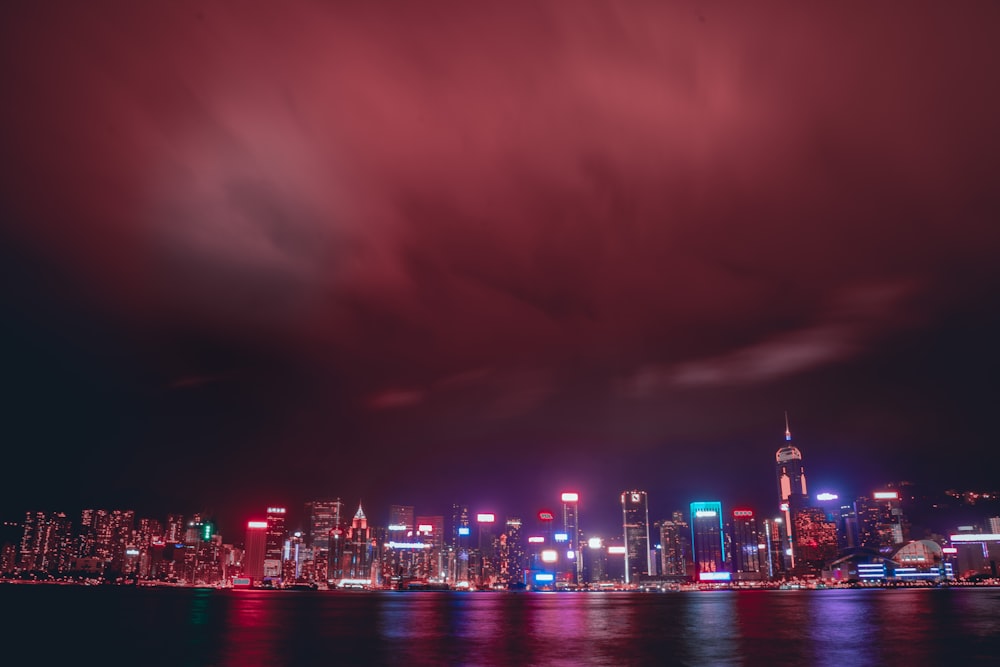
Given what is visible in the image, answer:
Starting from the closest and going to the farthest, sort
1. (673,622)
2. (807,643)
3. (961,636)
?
(807,643) < (961,636) < (673,622)

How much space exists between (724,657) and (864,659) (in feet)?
28.4

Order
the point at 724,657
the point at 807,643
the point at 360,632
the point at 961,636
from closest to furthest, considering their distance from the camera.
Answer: the point at 724,657 < the point at 807,643 < the point at 961,636 < the point at 360,632

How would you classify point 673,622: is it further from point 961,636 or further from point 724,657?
point 724,657

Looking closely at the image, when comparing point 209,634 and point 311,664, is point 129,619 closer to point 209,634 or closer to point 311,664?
point 209,634

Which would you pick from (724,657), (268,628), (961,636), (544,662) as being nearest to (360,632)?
(268,628)

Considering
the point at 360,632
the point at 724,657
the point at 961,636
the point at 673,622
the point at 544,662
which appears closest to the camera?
the point at 544,662

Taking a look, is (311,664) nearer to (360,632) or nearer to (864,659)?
(360,632)

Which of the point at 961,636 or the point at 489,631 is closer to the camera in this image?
the point at 961,636

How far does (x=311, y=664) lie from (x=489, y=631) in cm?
2778

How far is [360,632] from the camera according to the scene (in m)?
70.3

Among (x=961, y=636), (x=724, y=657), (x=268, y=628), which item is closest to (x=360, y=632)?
(x=268, y=628)

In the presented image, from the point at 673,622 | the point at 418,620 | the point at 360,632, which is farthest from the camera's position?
the point at 418,620

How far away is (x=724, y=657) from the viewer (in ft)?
149

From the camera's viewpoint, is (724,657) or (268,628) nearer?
(724,657)
